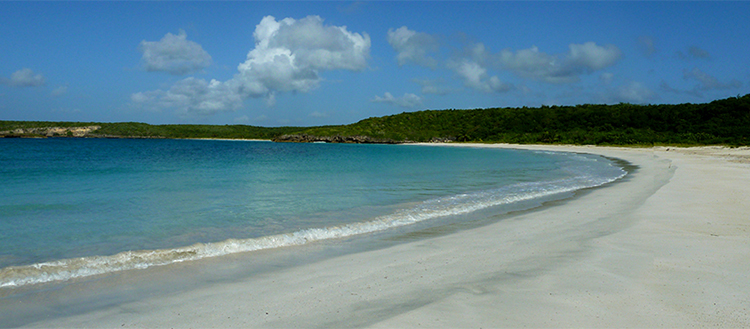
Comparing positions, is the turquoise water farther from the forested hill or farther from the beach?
the forested hill

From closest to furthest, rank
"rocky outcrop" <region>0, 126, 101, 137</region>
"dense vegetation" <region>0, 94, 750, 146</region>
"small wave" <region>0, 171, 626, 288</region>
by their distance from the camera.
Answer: "small wave" <region>0, 171, 626, 288</region>
"dense vegetation" <region>0, 94, 750, 146</region>
"rocky outcrop" <region>0, 126, 101, 137</region>

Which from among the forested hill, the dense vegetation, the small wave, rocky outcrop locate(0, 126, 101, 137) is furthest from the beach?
rocky outcrop locate(0, 126, 101, 137)

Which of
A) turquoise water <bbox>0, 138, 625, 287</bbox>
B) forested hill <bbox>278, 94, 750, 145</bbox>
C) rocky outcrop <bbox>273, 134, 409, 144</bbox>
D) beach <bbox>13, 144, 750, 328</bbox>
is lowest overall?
turquoise water <bbox>0, 138, 625, 287</bbox>

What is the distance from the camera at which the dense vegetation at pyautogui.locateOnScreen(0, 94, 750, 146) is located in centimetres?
6341

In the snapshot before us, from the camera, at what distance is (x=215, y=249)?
6.66 m

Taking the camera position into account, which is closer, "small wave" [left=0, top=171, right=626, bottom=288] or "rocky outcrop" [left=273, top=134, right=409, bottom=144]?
"small wave" [left=0, top=171, right=626, bottom=288]

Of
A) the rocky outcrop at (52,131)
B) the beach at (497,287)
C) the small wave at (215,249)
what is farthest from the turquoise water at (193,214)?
the rocky outcrop at (52,131)

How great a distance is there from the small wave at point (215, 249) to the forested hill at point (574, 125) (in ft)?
167

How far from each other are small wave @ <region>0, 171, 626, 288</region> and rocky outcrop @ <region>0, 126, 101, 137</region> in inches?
6686

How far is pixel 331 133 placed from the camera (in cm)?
10994

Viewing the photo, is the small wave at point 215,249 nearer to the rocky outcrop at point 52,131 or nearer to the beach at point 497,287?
the beach at point 497,287

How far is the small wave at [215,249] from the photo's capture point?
5.44m

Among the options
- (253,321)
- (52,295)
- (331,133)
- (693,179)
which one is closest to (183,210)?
(52,295)

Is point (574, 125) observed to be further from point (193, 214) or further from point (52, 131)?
point (52, 131)
